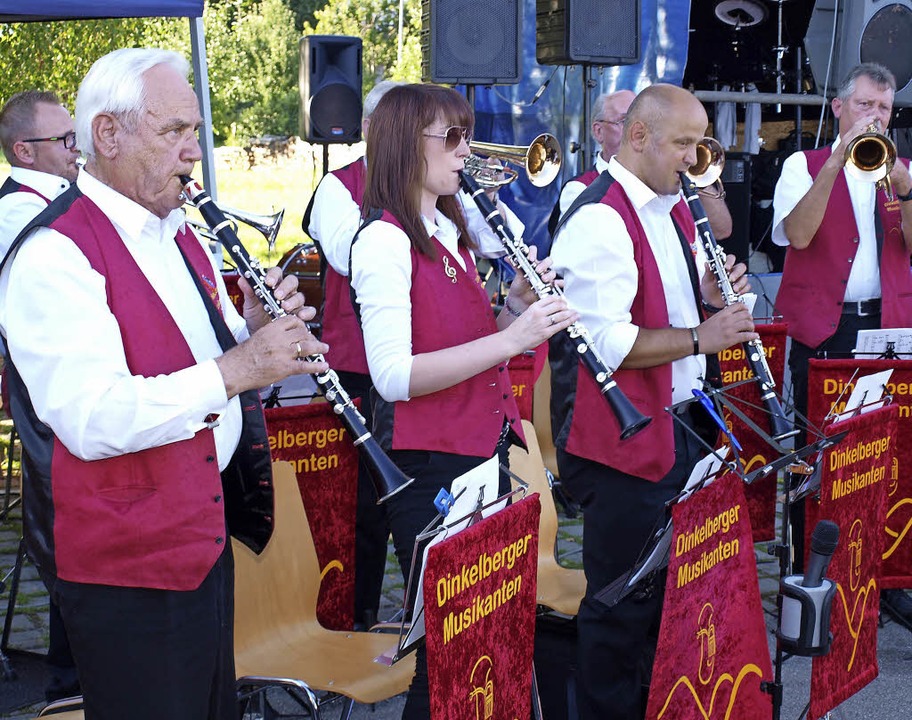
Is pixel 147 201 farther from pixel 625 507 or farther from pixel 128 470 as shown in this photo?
pixel 625 507

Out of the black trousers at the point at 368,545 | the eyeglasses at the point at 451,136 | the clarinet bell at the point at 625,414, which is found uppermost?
the eyeglasses at the point at 451,136

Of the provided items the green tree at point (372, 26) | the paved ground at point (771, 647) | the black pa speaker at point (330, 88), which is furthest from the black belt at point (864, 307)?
Answer: the green tree at point (372, 26)

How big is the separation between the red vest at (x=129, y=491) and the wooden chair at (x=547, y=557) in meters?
1.63

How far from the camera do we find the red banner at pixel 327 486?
368 centimetres

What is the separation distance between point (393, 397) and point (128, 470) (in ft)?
3.00

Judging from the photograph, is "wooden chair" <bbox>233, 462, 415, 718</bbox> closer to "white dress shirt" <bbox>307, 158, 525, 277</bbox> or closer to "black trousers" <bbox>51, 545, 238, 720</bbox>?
"black trousers" <bbox>51, 545, 238, 720</bbox>

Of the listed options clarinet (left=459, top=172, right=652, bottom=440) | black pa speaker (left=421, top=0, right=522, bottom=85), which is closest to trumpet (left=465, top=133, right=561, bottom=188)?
clarinet (left=459, top=172, right=652, bottom=440)

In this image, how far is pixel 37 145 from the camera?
4.36 m

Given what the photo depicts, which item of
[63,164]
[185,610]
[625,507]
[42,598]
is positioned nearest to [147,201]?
[185,610]

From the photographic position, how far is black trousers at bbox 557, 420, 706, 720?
3154 mm

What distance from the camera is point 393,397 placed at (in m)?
2.87

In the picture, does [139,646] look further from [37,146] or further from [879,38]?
[879,38]

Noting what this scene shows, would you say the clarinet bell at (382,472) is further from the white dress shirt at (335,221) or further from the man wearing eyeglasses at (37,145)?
the man wearing eyeglasses at (37,145)

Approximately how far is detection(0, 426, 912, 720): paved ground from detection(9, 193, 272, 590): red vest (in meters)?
1.62
